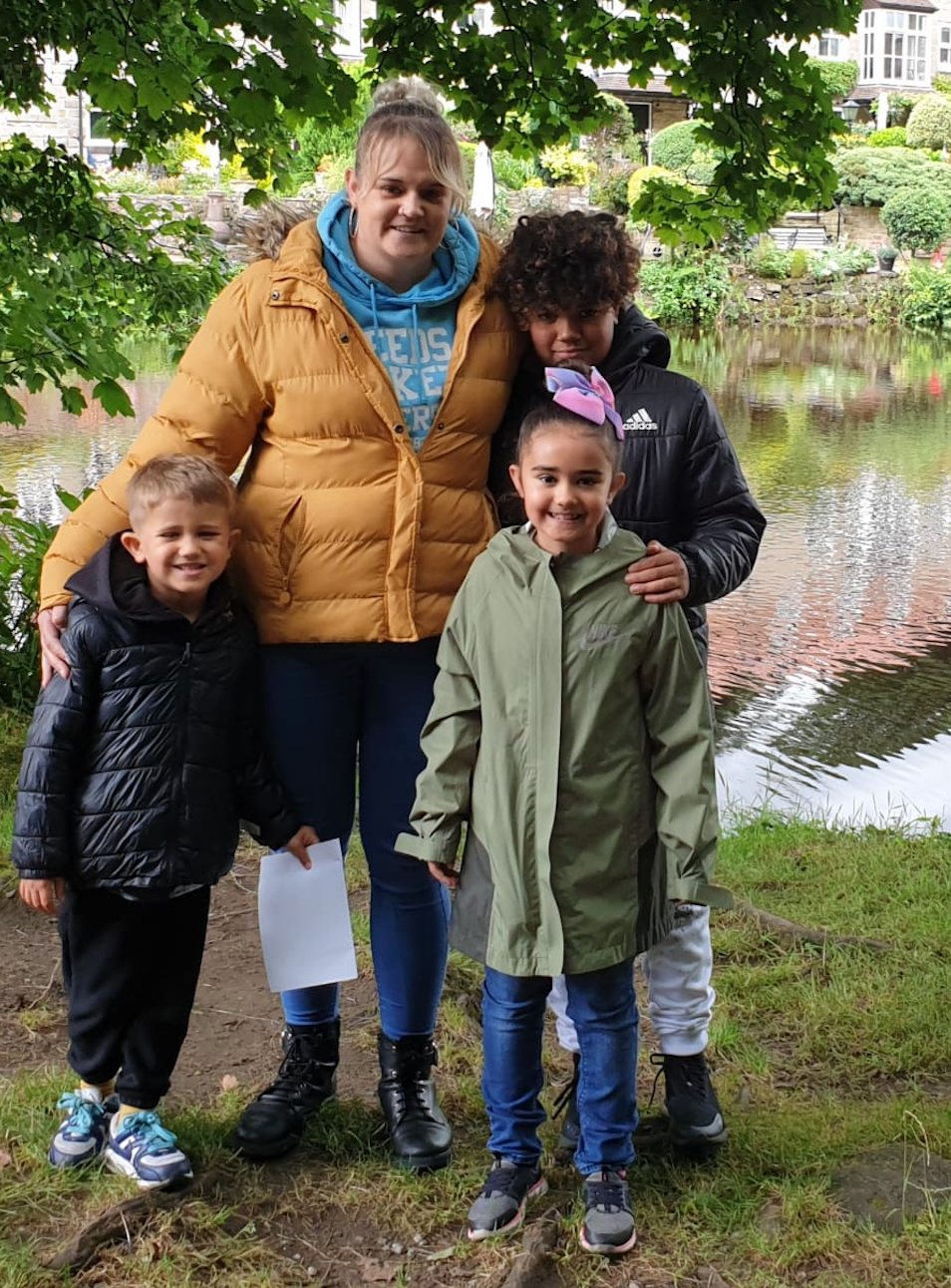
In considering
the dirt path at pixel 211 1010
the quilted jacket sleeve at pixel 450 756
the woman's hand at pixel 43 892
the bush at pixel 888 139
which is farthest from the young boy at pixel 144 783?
the bush at pixel 888 139

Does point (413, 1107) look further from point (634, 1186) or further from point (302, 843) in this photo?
point (302, 843)

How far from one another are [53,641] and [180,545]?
0.96 feet

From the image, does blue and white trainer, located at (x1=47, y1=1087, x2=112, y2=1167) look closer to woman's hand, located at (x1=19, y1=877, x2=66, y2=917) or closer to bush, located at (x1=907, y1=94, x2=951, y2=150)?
woman's hand, located at (x1=19, y1=877, x2=66, y2=917)

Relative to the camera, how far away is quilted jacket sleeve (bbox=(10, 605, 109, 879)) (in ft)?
7.71

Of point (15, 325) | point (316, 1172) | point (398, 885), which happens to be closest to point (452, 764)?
point (398, 885)

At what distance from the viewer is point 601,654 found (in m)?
2.27

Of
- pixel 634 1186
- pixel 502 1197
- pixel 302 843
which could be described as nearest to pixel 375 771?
pixel 302 843

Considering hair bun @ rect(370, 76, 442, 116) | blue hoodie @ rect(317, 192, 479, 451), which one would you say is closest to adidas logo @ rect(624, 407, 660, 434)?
blue hoodie @ rect(317, 192, 479, 451)

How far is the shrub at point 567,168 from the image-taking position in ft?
92.2

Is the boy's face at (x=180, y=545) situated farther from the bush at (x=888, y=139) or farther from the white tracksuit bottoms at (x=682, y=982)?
the bush at (x=888, y=139)

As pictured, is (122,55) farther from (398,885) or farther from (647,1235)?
(647,1235)

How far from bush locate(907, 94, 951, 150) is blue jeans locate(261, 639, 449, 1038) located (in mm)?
36463

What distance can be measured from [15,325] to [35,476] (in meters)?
7.80

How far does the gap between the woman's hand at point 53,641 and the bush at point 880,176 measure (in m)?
29.7
